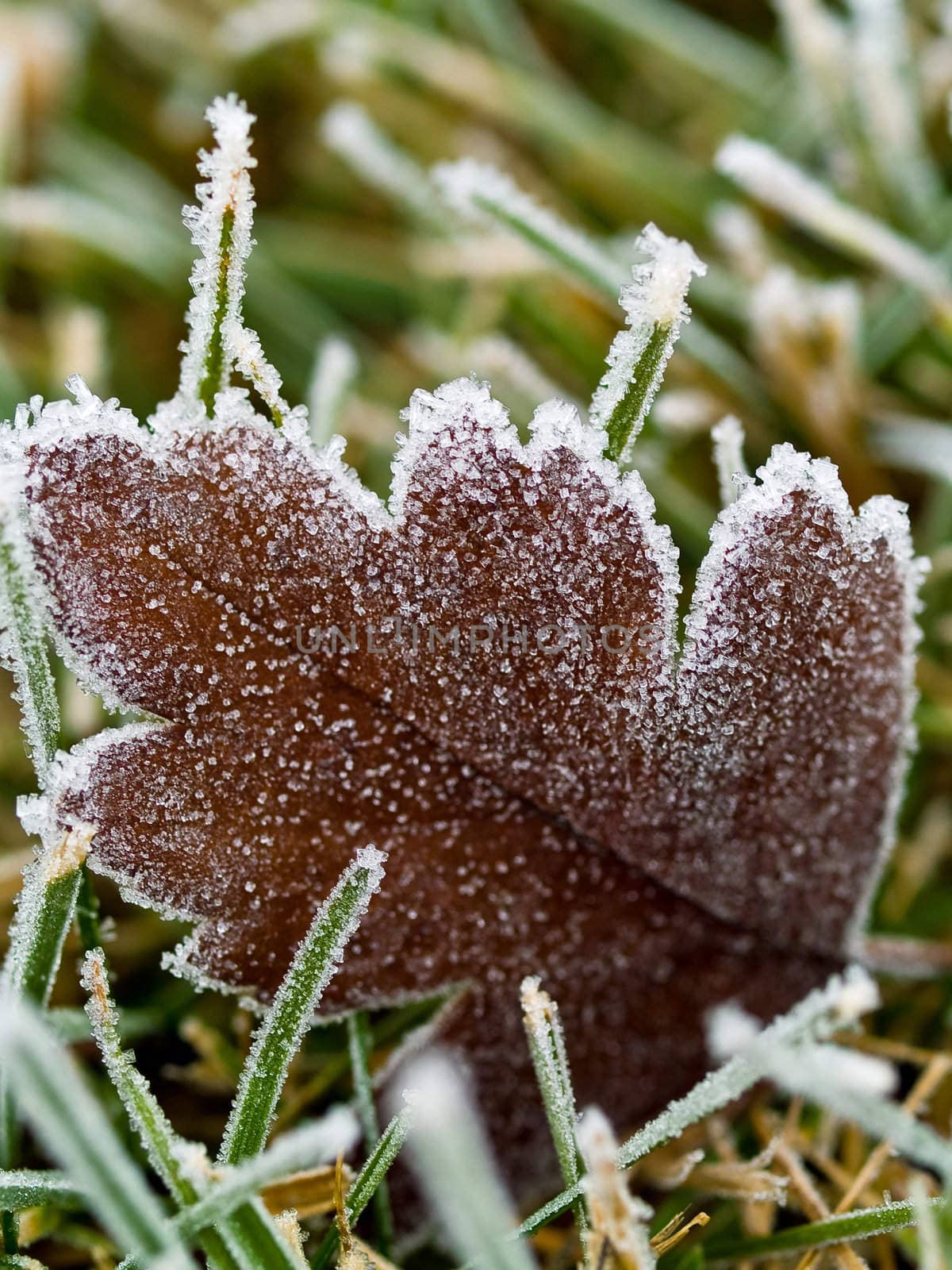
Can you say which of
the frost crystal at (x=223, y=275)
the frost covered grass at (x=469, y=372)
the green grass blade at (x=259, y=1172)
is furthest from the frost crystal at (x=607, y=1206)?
the frost crystal at (x=223, y=275)

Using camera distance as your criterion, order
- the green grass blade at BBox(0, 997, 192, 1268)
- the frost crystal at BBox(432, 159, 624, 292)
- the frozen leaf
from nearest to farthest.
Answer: the green grass blade at BBox(0, 997, 192, 1268), the frozen leaf, the frost crystal at BBox(432, 159, 624, 292)

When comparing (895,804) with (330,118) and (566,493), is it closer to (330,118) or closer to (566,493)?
(566,493)

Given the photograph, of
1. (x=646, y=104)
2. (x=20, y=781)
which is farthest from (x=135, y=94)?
(x=20, y=781)

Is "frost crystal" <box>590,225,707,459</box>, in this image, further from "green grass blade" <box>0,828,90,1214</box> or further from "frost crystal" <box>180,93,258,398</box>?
"green grass blade" <box>0,828,90,1214</box>

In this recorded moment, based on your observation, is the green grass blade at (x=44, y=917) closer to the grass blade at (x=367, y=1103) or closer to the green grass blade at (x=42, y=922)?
the green grass blade at (x=42, y=922)

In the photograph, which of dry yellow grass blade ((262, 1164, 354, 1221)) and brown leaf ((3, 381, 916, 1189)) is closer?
brown leaf ((3, 381, 916, 1189))

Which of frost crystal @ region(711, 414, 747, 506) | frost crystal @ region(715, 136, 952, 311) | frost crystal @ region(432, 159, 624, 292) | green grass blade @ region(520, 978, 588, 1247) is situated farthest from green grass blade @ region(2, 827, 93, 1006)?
frost crystal @ region(715, 136, 952, 311)

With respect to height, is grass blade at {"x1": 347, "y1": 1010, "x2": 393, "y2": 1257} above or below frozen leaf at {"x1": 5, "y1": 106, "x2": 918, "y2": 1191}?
below

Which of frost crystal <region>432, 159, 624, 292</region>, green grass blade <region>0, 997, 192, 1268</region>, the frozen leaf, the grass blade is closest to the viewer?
green grass blade <region>0, 997, 192, 1268</region>
